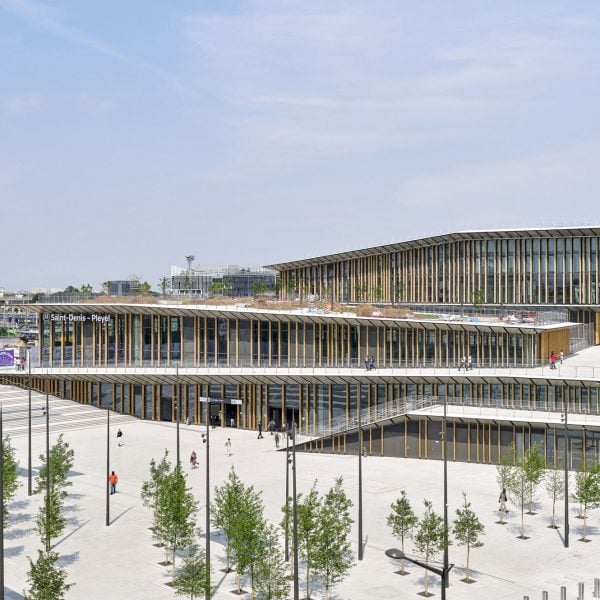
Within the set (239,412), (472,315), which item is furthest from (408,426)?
(239,412)

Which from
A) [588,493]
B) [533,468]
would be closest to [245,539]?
[533,468]

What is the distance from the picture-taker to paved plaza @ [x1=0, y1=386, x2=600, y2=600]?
32.1 meters

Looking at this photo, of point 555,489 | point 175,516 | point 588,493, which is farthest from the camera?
point 555,489

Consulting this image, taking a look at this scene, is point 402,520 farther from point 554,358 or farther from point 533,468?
point 554,358

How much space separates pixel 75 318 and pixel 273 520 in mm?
42663

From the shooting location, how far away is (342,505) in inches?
1416

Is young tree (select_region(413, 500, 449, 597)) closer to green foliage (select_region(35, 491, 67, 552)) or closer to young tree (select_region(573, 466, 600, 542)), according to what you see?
young tree (select_region(573, 466, 600, 542))

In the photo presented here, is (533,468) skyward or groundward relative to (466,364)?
groundward

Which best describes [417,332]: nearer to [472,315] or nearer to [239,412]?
[472,315]

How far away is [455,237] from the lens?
8950cm

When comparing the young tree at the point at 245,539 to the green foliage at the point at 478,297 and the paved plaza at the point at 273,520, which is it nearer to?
the paved plaza at the point at 273,520

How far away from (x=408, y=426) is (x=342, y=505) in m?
22.6

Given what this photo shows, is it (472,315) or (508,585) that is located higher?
(472,315)

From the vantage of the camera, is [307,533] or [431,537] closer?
[307,533]
